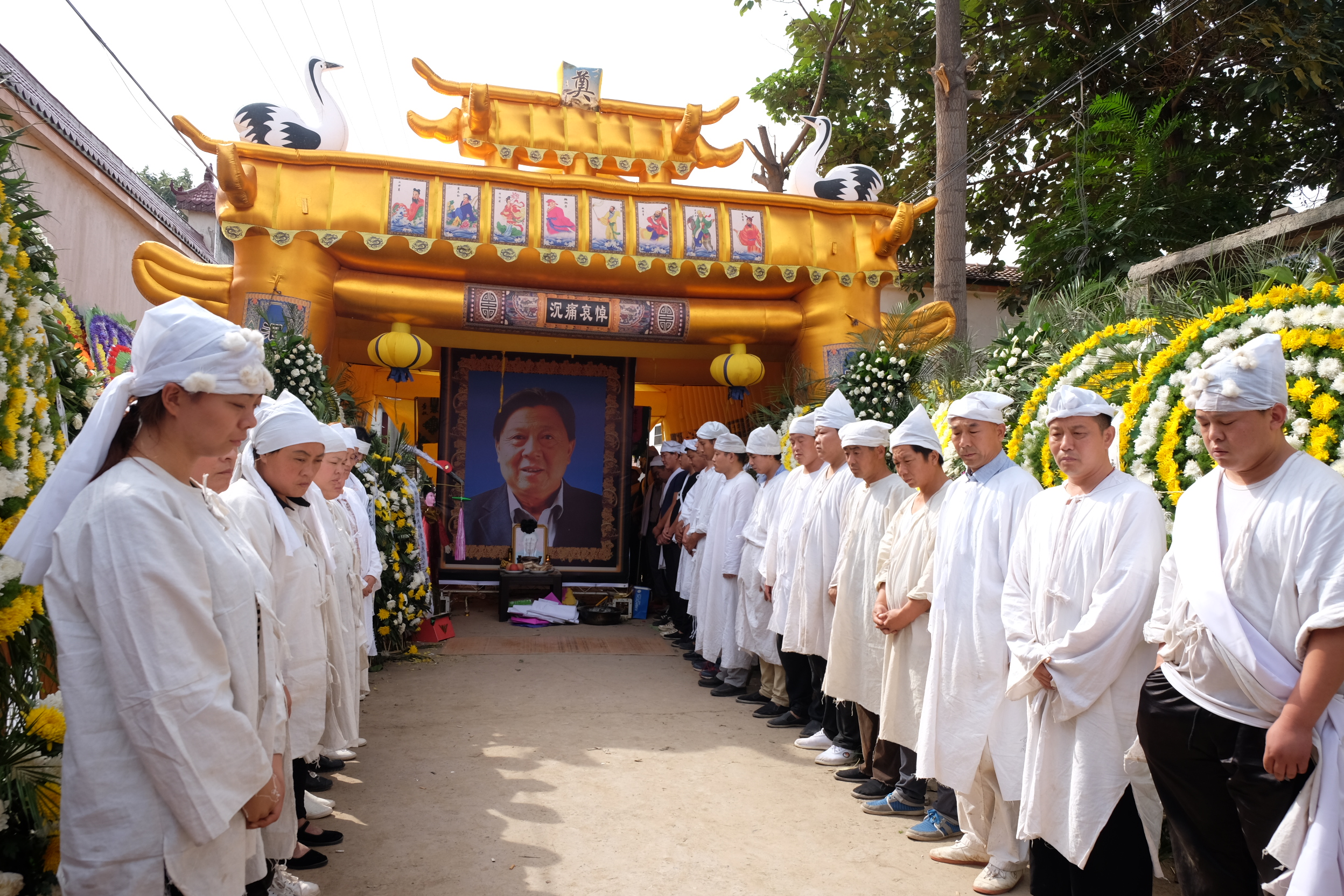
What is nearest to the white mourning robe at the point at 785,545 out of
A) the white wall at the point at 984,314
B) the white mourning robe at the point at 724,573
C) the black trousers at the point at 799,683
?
the black trousers at the point at 799,683

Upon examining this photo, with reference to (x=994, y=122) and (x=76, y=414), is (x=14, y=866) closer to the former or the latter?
(x=76, y=414)

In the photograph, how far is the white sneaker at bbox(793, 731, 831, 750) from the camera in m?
5.66

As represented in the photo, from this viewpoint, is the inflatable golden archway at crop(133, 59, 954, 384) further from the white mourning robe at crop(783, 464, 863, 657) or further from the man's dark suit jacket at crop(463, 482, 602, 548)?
the white mourning robe at crop(783, 464, 863, 657)

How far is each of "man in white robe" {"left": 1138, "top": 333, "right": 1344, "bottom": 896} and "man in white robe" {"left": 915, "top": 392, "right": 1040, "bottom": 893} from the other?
95 centimetres

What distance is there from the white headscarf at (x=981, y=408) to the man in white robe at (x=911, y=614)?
492mm

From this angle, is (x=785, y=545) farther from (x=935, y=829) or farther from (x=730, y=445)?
(x=935, y=829)

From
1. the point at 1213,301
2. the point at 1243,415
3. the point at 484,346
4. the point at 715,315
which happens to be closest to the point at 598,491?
the point at 484,346

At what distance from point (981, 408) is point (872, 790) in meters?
2.16

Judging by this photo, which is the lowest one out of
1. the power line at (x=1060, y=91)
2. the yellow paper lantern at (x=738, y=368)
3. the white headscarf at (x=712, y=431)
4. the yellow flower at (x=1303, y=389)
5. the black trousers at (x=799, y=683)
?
the black trousers at (x=799, y=683)

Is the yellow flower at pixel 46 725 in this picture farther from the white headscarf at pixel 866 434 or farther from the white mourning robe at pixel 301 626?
the white headscarf at pixel 866 434

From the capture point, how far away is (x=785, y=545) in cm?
629

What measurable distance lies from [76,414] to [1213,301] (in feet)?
14.4

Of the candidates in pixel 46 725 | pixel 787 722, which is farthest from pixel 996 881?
pixel 46 725

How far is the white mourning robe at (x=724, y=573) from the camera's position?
724 centimetres
